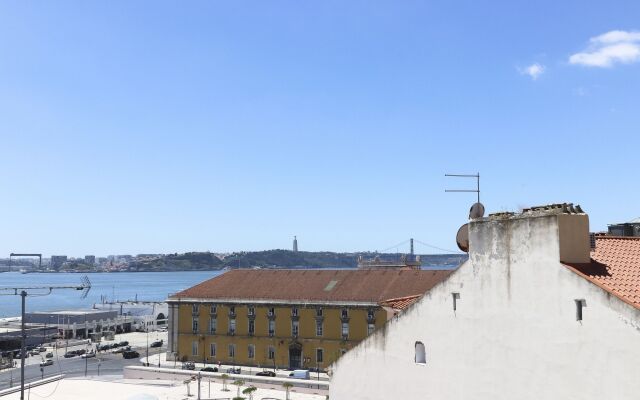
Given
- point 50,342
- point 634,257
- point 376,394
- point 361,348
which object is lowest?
point 50,342

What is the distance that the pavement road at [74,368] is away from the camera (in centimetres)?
7412

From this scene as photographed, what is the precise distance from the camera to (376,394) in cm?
2014

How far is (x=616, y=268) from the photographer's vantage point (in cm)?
1548

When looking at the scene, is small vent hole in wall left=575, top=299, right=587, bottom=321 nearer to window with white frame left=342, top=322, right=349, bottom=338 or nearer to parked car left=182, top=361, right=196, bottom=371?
window with white frame left=342, top=322, right=349, bottom=338

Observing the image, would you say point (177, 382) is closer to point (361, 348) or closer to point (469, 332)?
point (361, 348)

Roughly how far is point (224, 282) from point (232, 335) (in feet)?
24.2

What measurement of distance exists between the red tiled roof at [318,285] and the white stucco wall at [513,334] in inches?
1837

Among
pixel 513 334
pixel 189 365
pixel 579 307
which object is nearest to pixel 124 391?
pixel 189 365

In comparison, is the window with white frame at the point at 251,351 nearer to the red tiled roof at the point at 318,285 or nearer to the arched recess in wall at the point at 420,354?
the red tiled roof at the point at 318,285

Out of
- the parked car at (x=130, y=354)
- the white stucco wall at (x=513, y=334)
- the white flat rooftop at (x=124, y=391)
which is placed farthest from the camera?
the parked car at (x=130, y=354)

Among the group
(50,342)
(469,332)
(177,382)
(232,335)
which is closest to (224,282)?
(232,335)

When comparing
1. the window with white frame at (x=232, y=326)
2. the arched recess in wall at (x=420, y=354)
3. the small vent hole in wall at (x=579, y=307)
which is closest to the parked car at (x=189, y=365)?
the window with white frame at (x=232, y=326)

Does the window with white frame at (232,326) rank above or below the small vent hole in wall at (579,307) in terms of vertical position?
below

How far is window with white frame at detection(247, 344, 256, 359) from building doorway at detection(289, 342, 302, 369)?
460 centimetres
